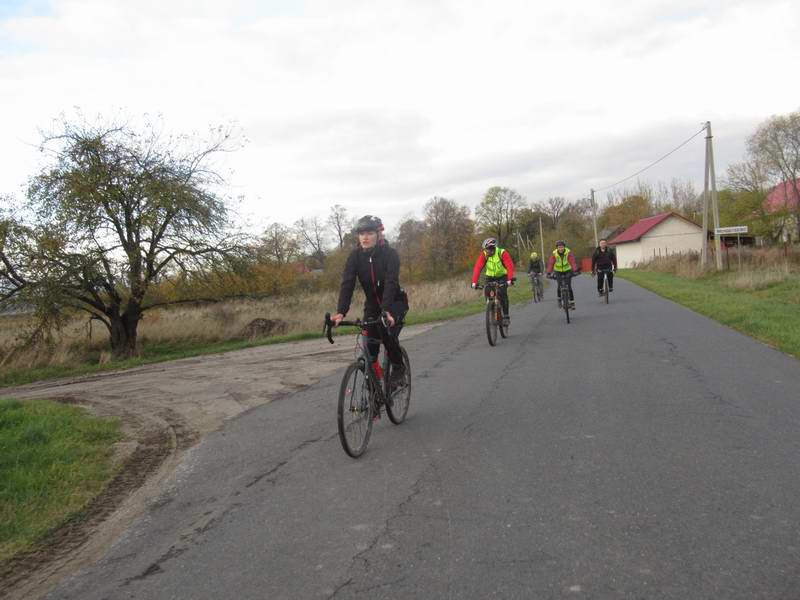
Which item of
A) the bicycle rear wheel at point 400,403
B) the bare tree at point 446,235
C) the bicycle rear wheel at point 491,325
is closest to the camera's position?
the bicycle rear wheel at point 400,403

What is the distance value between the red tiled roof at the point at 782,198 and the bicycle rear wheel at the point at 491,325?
146 ft

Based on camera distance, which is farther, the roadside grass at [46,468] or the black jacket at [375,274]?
the black jacket at [375,274]

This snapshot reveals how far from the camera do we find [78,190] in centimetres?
1945

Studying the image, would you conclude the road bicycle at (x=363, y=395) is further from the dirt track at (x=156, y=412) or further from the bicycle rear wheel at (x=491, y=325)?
the bicycle rear wheel at (x=491, y=325)

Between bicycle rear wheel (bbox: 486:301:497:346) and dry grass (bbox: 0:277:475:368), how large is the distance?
11063 millimetres

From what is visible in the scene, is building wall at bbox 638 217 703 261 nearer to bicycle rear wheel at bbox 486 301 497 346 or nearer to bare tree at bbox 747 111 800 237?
bare tree at bbox 747 111 800 237

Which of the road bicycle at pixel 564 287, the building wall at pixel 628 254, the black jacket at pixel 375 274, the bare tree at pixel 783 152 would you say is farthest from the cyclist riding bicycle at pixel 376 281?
the building wall at pixel 628 254

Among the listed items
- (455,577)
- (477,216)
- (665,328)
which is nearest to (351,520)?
(455,577)

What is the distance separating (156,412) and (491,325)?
5869 mm

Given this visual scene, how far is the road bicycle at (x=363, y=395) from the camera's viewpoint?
498cm

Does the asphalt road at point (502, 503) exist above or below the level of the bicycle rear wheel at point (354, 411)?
below

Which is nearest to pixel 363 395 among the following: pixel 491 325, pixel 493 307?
pixel 491 325

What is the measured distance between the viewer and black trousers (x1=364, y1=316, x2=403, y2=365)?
5.67 metres

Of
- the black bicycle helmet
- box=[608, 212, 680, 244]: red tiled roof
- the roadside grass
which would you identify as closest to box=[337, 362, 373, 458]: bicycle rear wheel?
the black bicycle helmet
